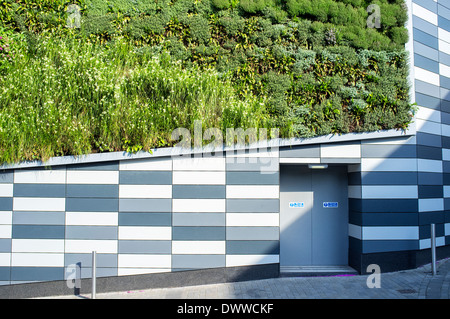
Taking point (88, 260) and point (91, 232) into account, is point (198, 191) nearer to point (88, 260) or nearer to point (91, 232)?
point (91, 232)

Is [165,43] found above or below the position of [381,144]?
above

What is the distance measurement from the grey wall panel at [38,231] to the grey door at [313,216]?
5.09 meters

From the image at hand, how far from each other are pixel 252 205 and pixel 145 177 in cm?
237

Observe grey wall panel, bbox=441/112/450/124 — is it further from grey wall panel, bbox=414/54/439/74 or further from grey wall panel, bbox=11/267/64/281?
grey wall panel, bbox=11/267/64/281

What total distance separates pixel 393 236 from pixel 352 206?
1110 millimetres

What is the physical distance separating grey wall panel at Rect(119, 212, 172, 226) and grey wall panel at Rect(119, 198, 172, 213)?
0.08m

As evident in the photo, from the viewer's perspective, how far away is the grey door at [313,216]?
28.9 ft

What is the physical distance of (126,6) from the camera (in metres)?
9.34

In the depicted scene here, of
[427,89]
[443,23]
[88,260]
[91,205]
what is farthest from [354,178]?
[88,260]

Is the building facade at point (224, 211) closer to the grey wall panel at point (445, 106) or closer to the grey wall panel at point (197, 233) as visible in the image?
the grey wall panel at point (197, 233)

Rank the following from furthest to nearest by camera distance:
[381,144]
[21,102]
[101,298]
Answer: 1. [381,144]
2. [21,102]
3. [101,298]

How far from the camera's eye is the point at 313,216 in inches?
349

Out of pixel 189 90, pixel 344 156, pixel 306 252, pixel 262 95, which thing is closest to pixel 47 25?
pixel 189 90

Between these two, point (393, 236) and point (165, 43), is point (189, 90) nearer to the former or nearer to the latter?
point (165, 43)
